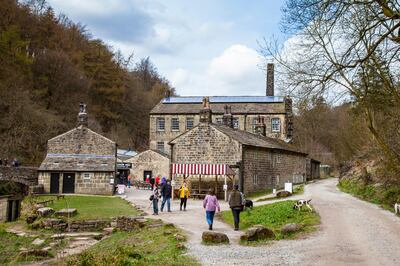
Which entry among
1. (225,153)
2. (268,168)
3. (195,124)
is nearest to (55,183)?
(225,153)

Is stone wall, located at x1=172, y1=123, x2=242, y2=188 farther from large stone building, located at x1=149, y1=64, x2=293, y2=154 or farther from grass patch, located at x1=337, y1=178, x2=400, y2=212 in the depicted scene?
large stone building, located at x1=149, y1=64, x2=293, y2=154

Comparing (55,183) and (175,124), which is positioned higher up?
(175,124)

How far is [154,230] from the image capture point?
19094mm

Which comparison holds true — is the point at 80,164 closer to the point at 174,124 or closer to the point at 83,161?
the point at 83,161

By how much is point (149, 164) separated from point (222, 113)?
1377cm

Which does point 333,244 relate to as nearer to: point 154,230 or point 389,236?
point 389,236

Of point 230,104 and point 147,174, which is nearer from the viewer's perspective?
point 147,174

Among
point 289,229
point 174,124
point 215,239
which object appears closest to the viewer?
point 215,239

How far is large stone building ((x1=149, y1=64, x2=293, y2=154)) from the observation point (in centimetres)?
5706

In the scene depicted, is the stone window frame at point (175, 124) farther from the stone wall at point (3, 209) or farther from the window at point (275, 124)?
the stone wall at point (3, 209)

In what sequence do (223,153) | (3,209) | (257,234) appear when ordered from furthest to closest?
(223,153)
(3,209)
(257,234)

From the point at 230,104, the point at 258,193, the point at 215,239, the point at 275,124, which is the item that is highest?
the point at 230,104

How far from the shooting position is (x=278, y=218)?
19.9 metres

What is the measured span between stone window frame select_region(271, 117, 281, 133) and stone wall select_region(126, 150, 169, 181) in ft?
49.5
